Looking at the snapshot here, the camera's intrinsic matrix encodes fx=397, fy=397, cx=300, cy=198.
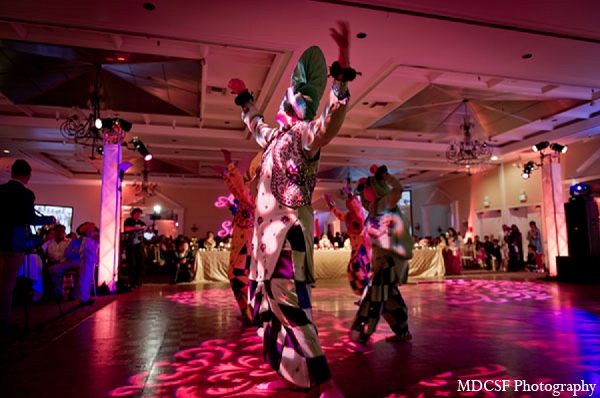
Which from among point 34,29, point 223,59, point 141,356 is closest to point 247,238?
point 141,356

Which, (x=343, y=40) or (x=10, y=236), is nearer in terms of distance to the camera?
(x=343, y=40)

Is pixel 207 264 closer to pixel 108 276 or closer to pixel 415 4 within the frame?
pixel 108 276

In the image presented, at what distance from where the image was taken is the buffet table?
9.47 metres

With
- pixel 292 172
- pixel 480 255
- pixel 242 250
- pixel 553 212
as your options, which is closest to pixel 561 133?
pixel 553 212

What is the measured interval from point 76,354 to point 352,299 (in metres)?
4.04

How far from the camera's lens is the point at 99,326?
160 inches

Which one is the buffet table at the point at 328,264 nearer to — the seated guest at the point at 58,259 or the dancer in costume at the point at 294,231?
the seated guest at the point at 58,259

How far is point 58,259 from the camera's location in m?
6.47

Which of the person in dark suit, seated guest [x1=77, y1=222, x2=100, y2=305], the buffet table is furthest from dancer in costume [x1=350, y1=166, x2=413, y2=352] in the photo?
the buffet table

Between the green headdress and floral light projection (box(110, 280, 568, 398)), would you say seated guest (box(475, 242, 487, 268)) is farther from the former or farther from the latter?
the green headdress

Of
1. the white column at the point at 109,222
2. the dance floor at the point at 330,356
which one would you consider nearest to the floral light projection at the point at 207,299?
the dance floor at the point at 330,356

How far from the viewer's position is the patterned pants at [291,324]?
72.3 inches

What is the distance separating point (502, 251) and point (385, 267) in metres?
12.7

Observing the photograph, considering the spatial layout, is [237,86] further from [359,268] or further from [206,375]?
[359,268]
